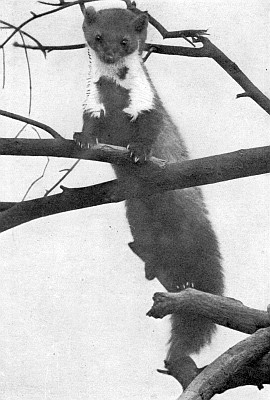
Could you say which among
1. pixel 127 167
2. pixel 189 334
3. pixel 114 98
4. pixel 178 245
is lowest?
pixel 189 334

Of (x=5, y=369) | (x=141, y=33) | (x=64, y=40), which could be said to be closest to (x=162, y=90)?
A: (x=141, y=33)

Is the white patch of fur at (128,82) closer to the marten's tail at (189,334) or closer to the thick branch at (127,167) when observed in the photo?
the thick branch at (127,167)

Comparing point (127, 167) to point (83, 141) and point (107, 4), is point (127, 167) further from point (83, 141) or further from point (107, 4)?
point (107, 4)

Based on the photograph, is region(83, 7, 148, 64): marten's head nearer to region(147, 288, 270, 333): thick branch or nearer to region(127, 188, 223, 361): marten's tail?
region(127, 188, 223, 361): marten's tail

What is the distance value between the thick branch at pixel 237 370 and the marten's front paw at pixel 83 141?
51 centimetres

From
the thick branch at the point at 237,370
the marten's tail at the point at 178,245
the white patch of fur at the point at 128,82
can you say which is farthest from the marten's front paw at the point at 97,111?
the thick branch at the point at 237,370

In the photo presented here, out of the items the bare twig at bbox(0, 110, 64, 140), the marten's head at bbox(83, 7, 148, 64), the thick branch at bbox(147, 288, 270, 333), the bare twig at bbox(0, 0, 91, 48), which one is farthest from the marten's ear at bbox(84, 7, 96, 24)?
the thick branch at bbox(147, 288, 270, 333)

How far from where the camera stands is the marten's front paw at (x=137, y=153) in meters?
1.50

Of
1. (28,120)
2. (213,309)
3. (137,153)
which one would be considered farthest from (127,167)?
(213,309)

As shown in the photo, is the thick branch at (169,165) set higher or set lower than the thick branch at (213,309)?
higher

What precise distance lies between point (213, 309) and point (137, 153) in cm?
36

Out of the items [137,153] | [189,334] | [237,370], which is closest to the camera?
[237,370]

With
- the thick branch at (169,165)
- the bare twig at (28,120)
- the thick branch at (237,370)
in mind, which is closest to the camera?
the thick branch at (237,370)

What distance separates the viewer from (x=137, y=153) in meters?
1.50
